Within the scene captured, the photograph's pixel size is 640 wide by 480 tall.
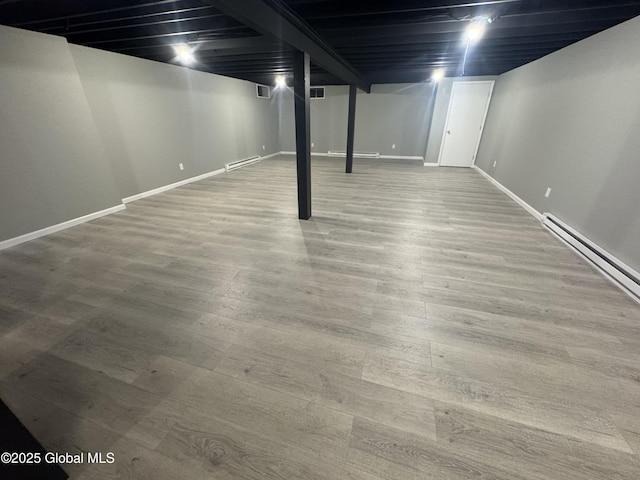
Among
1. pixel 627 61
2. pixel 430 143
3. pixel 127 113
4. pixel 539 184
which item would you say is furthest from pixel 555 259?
pixel 127 113

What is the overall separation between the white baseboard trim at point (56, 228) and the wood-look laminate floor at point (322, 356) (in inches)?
5.5

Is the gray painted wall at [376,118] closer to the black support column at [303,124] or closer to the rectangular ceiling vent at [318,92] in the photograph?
the rectangular ceiling vent at [318,92]

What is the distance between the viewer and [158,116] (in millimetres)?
4512

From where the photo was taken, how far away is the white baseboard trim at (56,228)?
279cm

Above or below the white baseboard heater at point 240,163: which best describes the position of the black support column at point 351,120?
above

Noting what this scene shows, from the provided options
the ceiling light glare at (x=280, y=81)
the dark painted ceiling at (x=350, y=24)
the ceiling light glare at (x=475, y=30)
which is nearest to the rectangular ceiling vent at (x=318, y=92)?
the ceiling light glare at (x=280, y=81)

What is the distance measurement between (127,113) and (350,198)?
3.93m

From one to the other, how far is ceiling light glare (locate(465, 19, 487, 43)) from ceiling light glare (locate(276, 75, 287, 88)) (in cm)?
481

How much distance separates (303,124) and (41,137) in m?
3.09

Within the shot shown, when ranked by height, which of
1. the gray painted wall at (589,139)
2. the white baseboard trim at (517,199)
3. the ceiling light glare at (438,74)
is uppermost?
the ceiling light glare at (438,74)

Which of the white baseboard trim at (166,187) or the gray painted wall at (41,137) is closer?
the gray painted wall at (41,137)

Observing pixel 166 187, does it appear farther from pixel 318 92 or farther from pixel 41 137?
pixel 318 92

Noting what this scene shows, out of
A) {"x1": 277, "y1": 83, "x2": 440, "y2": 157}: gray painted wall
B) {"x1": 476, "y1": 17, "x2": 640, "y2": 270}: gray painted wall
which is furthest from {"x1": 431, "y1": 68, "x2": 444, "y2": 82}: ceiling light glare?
{"x1": 476, "y1": 17, "x2": 640, "y2": 270}: gray painted wall

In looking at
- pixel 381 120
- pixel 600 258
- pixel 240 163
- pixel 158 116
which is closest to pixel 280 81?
pixel 240 163
